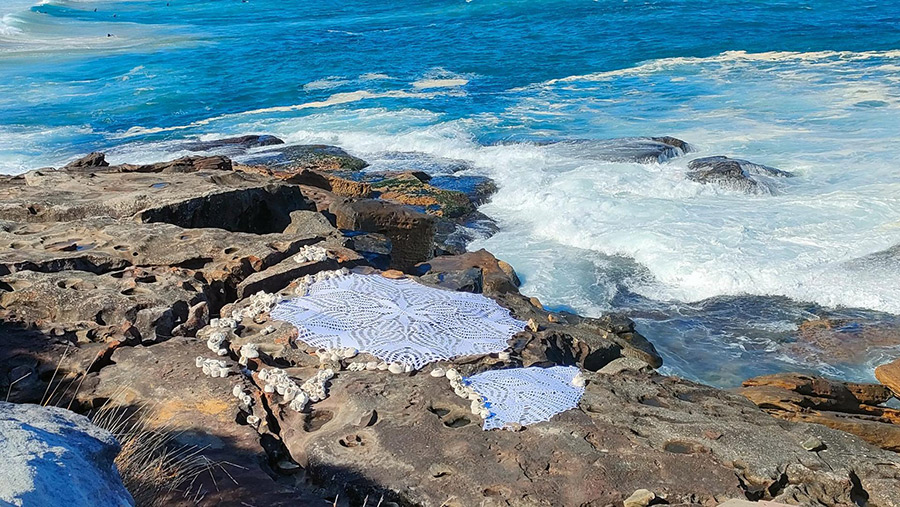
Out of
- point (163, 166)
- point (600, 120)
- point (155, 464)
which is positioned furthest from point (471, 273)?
point (600, 120)

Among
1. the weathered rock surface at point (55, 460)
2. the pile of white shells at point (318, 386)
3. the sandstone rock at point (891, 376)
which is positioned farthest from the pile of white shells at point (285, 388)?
the sandstone rock at point (891, 376)

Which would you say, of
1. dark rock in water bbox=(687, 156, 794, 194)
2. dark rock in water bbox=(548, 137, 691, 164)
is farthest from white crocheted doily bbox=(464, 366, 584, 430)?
dark rock in water bbox=(548, 137, 691, 164)

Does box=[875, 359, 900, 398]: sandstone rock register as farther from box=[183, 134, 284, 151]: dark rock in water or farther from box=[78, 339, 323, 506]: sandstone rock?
box=[183, 134, 284, 151]: dark rock in water

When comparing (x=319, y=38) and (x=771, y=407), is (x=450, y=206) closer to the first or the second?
(x=771, y=407)

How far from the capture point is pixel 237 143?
A: 1864 centimetres

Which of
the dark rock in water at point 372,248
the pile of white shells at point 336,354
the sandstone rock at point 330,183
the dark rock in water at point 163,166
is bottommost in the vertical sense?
the sandstone rock at point 330,183

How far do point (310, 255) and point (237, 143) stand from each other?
12.5m

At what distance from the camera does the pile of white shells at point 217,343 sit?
210 inches

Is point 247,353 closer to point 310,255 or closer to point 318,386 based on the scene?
point 318,386

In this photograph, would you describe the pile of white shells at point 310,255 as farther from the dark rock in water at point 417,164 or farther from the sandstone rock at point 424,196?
the dark rock in water at point 417,164

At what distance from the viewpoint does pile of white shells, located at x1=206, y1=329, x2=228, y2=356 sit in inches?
210

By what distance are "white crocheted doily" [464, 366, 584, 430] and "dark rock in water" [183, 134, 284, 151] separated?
14.2m

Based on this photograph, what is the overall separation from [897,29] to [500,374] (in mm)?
28066

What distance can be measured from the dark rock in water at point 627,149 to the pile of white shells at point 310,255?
1021 centimetres
